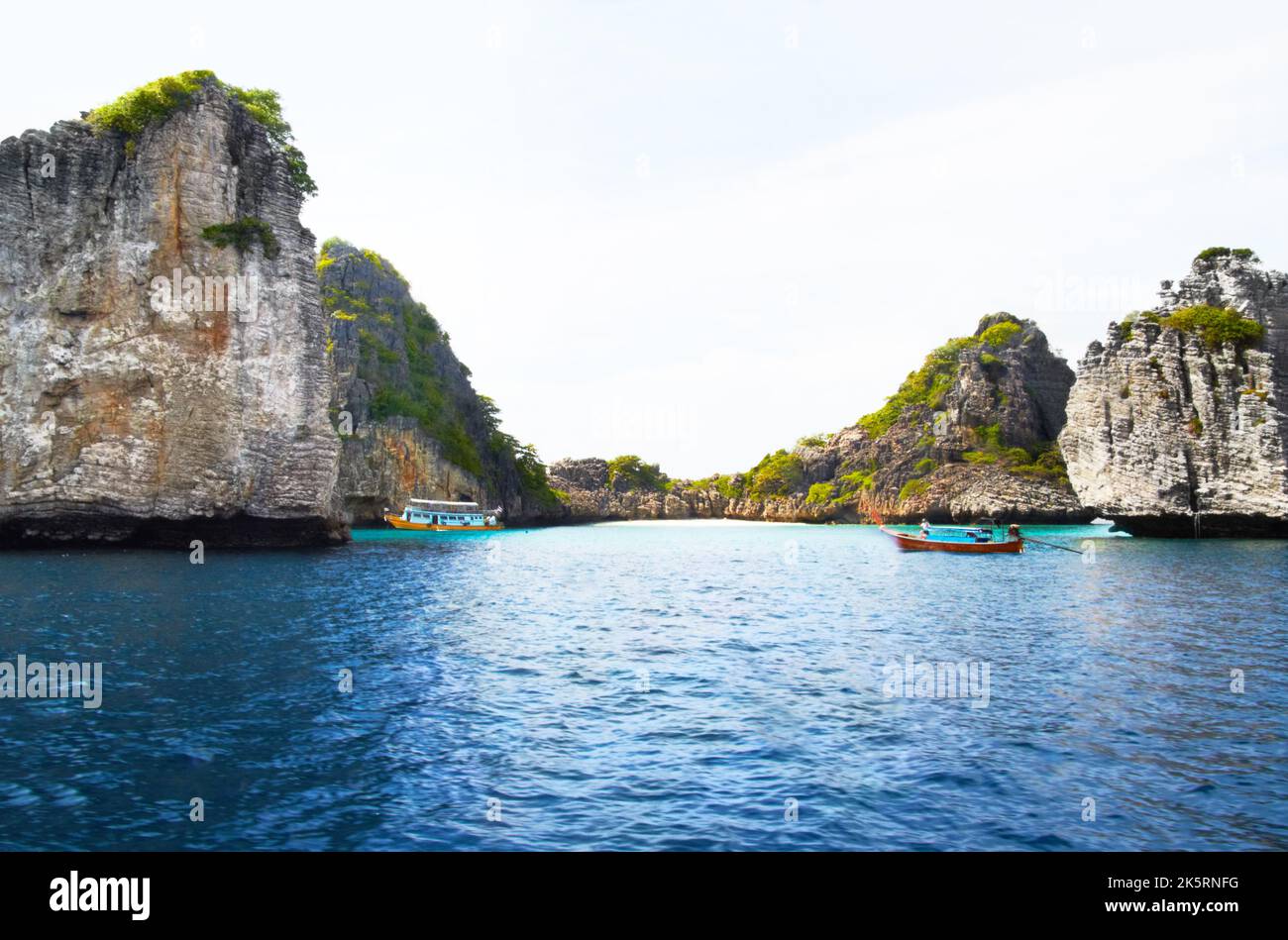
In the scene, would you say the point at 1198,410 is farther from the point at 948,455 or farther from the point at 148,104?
the point at 148,104

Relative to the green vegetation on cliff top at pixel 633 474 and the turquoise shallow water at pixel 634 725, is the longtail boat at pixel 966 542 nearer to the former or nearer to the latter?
the turquoise shallow water at pixel 634 725

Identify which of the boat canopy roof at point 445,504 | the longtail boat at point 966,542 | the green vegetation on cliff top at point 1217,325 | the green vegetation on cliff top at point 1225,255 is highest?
the green vegetation on cliff top at point 1225,255

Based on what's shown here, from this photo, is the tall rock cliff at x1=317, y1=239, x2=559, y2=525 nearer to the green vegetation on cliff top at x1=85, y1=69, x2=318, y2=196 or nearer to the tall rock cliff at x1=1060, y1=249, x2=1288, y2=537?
the green vegetation on cliff top at x1=85, y1=69, x2=318, y2=196

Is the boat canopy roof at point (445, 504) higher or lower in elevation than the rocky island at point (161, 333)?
lower

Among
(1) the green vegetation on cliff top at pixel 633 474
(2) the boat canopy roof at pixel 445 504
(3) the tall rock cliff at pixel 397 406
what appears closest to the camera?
(2) the boat canopy roof at pixel 445 504

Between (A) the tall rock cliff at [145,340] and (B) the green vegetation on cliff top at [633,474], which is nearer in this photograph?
(A) the tall rock cliff at [145,340]

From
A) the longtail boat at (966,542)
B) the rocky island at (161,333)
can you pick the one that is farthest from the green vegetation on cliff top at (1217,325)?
the rocky island at (161,333)

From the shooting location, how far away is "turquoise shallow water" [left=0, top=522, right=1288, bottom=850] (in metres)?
11.0

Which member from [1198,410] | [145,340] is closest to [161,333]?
[145,340]

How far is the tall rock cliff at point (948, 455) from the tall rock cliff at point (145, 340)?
303 feet

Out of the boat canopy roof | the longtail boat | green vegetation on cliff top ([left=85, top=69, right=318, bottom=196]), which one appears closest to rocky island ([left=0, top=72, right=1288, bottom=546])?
green vegetation on cliff top ([left=85, top=69, right=318, bottom=196])

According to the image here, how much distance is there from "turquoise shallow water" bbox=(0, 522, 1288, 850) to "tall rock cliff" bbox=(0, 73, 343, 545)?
18.8 meters

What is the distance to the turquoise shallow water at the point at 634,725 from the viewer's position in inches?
431
